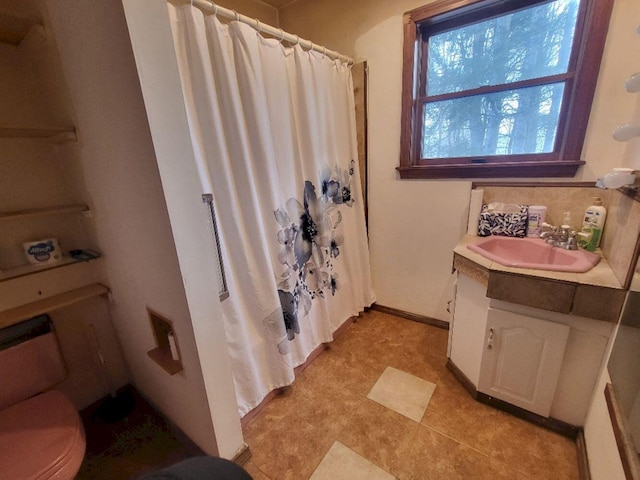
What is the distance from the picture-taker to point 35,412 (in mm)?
1098

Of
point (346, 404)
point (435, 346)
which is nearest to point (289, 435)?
point (346, 404)

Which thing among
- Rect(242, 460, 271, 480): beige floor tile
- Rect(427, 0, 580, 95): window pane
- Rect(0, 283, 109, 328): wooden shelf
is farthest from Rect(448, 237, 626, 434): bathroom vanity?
Rect(0, 283, 109, 328): wooden shelf

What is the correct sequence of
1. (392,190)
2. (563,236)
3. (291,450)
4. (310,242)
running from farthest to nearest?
1. (392,190)
2. (310,242)
3. (563,236)
4. (291,450)

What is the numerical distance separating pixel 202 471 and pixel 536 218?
6.13ft

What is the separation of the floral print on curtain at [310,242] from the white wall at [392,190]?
30 cm

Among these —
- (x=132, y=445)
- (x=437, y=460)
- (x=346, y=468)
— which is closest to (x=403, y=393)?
(x=437, y=460)

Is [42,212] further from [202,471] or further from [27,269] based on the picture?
[202,471]

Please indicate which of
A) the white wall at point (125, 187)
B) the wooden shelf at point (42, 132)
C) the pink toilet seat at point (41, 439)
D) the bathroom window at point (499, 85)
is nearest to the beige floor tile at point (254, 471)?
the white wall at point (125, 187)

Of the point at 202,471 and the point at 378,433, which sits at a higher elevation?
the point at 202,471

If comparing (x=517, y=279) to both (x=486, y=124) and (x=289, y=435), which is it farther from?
(x=289, y=435)

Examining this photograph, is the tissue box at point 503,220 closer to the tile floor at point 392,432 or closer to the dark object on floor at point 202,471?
the tile floor at point 392,432

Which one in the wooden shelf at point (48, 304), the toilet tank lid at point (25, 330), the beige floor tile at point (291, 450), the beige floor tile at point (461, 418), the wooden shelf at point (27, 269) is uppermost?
the wooden shelf at point (27, 269)

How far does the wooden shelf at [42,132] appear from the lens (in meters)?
1.03

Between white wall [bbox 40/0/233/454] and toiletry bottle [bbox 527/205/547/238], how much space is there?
5.93 feet
